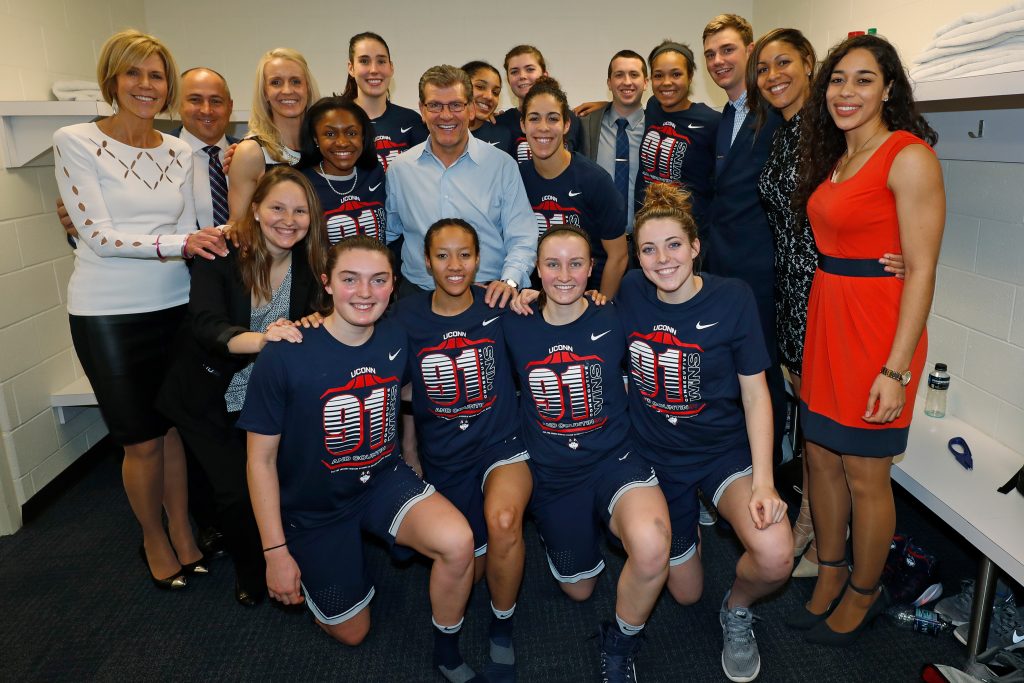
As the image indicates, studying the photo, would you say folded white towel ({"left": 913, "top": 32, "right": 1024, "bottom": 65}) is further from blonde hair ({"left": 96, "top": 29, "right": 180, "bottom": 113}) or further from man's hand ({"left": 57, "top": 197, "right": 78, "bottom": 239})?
man's hand ({"left": 57, "top": 197, "right": 78, "bottom": 239})

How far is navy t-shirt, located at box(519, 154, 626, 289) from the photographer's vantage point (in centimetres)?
277

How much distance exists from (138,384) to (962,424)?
2.91 m

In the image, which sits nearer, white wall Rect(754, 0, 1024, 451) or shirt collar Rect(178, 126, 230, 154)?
white wall Rect(754, 0, 1024, 451)

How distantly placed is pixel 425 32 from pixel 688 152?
2092 millimetres

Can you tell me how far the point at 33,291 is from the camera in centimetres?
310

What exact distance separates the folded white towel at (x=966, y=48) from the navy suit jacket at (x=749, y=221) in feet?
1.89

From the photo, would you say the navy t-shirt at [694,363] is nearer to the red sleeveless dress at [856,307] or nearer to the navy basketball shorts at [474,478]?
the red sleeveless dress at [856,307]

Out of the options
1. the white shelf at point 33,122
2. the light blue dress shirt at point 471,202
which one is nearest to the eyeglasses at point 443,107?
the light blue dress shirt at point 471,202

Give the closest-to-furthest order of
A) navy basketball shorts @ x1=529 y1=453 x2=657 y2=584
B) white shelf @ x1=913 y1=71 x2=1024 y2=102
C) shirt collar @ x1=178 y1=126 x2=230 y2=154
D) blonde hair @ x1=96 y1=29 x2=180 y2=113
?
white shelf @ x1=913 y1=71 x2=1024 y2=102 → navy basketball shorts @ x1=529 y1=453 x2=657 y2=584 → blonde hair @ x1=96 y1=29 x2=180 y2=113 → shirt collar @ x1=178 y1=126 x2=230 y2=154

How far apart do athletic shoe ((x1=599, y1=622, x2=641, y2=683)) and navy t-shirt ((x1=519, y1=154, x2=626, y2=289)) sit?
1.48 m

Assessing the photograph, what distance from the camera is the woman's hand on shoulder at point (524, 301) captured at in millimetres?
2223

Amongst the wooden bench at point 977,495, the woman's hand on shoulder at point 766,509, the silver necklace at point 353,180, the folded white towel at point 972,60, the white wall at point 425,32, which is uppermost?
→ the white wall at point 425,32

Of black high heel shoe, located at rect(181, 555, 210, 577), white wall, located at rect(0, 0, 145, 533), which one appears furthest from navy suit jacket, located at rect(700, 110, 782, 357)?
white wall, located at rect(0, 0, 145, 533)

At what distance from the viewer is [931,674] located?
1.94 m
